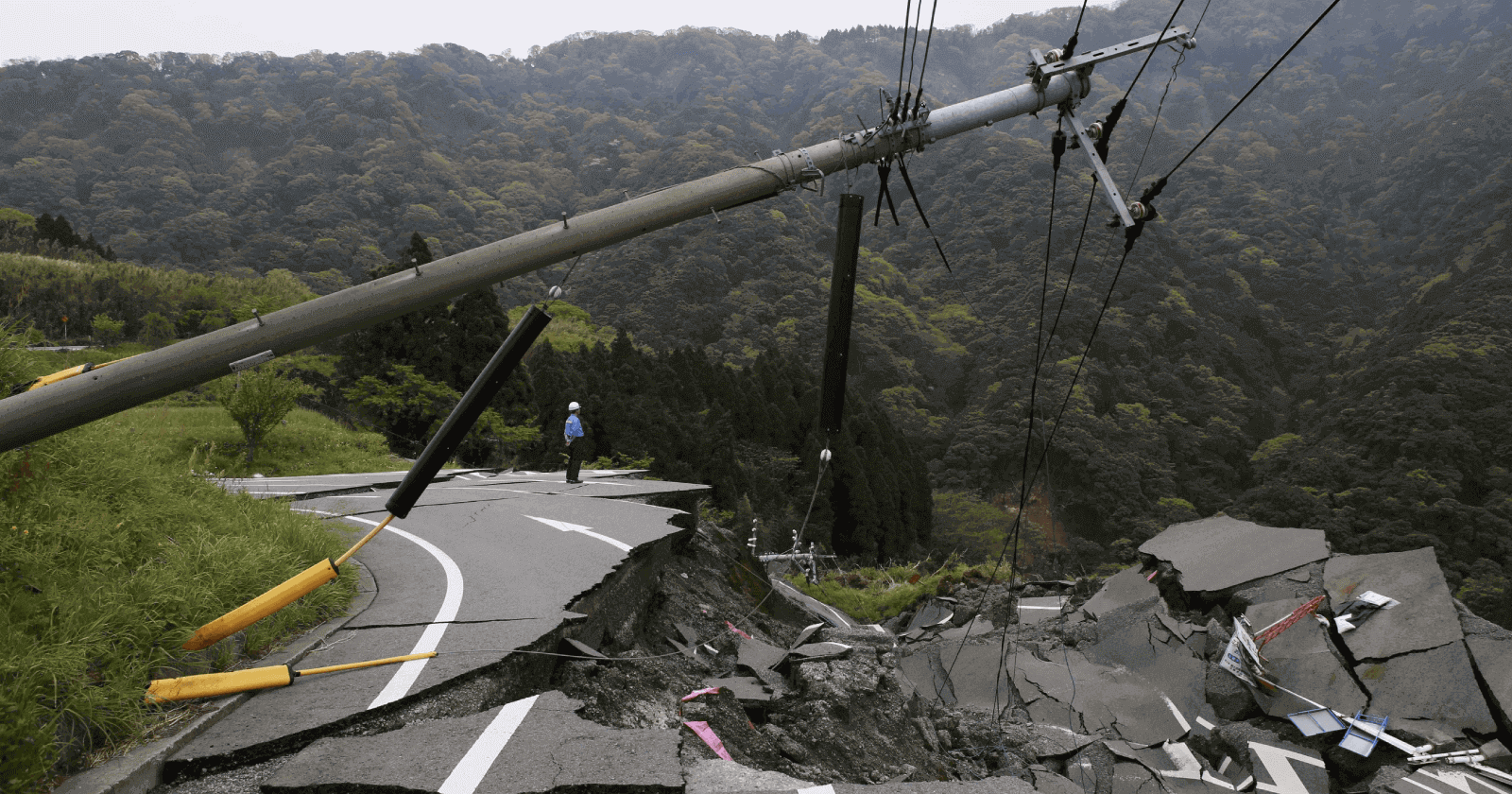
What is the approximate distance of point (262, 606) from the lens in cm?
431

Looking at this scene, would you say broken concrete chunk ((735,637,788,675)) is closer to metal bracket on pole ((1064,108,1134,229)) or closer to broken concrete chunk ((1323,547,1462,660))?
metal bracket on pole ((1064,108,1134,229))

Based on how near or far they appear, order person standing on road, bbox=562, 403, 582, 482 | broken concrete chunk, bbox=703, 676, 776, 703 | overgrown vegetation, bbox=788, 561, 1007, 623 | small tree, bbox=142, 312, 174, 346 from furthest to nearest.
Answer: small tree, bbox=142, 312, 174, 346 → overgrown vegetation, bbox=788, 561, 1007, 623 → person standing on road, bbox=562, 403, 582, 482 → broken concrete chunk, bbox=703, 676, 776, 703

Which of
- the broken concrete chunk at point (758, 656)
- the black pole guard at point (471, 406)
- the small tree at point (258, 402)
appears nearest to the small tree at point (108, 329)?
the small tree at point (258, 402)

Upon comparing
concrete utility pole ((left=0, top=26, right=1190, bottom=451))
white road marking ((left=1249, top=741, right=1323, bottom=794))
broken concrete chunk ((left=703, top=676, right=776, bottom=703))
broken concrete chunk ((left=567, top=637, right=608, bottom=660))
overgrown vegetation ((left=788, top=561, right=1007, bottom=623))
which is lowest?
overgrown vegetation ((left=788, top=561, right=1007, bottom=623))

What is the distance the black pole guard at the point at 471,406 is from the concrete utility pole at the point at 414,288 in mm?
417

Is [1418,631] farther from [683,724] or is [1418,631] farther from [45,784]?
[45,784]

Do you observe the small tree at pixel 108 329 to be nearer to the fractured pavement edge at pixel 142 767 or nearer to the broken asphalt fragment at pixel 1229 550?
the fractured pavement edge at pixel 142 767

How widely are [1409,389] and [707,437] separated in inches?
1890

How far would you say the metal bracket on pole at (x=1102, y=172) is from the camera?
497 cm

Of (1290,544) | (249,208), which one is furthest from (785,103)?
(1290,544)

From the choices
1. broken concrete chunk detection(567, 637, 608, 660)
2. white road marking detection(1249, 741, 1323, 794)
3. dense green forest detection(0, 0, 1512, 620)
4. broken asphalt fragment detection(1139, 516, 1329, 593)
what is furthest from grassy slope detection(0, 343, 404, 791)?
dense green forest detection(0, 0, 1512, 620)

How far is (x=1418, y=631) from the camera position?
8.99m

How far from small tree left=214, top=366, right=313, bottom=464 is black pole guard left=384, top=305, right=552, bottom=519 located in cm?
1245

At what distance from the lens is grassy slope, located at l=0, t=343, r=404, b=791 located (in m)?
3.13
